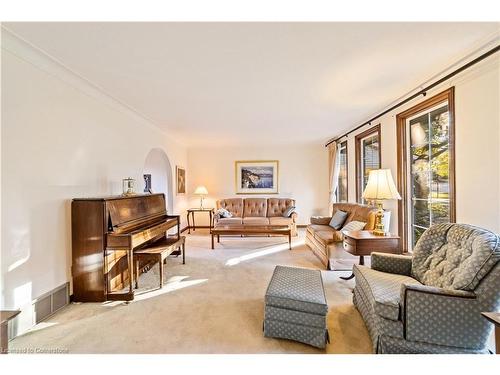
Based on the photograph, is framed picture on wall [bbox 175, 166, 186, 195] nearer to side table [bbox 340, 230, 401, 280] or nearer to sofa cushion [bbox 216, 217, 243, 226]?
sofa cushion [bbox 216, 217, 243, 226]

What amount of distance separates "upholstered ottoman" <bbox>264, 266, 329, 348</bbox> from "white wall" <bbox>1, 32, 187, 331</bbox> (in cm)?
213

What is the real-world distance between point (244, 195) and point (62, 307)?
487 cm

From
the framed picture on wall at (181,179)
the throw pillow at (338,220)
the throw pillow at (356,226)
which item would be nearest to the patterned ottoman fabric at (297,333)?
the throw pillow at (356,226)

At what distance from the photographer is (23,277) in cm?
192

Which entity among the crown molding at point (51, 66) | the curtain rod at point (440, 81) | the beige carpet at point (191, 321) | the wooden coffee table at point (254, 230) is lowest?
the beige carpet at point (191, 321)

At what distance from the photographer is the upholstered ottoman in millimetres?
1702

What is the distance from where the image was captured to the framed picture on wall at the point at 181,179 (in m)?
5.80

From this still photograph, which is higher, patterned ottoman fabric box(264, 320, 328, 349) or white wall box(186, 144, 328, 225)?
white wall box(186, 144, 328, 225)

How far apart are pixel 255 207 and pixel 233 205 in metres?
0.61

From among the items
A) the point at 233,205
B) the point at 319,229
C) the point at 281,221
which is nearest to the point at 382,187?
the point at 319,229

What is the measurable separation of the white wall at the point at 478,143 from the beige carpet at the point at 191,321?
151cm

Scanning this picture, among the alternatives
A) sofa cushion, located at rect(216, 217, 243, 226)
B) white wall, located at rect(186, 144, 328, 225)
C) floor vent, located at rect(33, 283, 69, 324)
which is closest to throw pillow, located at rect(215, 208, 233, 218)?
sofa cushion, located at rect(216, 217, 243, 226)

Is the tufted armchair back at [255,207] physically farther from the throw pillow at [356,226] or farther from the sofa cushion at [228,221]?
the throw pillow at [356,226]

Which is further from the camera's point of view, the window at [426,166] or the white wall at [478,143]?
the window at [426,166]
